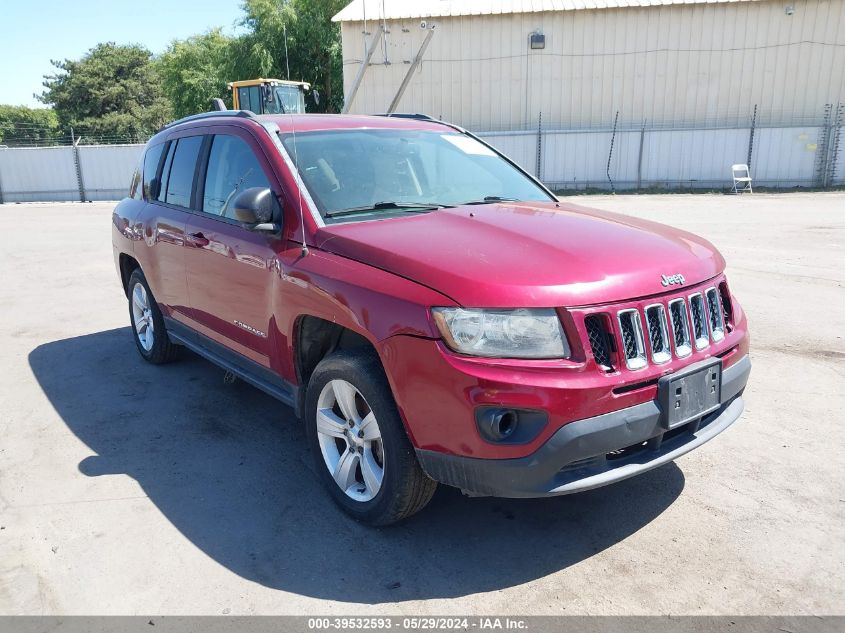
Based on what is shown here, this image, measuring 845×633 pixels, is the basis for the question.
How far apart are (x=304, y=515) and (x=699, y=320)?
213 cm

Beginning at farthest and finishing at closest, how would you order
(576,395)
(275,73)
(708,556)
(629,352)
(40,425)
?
1. (275,73)
2. (40,425)
3. (708,556)
4. (629,352)
5. (576,395)

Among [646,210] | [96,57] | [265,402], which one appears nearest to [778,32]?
[646,210]

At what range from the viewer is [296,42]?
34969 millimetres

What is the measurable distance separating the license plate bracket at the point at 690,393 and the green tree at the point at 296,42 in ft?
110

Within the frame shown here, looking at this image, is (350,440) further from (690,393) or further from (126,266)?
(126,266)

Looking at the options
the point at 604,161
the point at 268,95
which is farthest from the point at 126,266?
the point at 604,161

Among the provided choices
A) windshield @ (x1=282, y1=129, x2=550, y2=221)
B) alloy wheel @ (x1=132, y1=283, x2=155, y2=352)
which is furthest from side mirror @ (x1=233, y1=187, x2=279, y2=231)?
alloy wheel @ (x1=132, y1=283, x2=155, y2=352)

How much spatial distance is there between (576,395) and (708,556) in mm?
1080

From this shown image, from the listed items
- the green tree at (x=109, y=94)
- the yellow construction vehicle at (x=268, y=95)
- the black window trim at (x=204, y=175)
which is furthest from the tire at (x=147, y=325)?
the green tree at (x=109, y=94)

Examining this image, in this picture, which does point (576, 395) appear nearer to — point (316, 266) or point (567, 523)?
point (567, 523)

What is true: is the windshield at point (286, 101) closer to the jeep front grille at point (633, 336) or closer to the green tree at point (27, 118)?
the jeep front grille at point (633, 336)

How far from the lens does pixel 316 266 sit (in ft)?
10.8

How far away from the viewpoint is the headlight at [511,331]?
2689 millimetres

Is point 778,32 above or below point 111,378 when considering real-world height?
above
